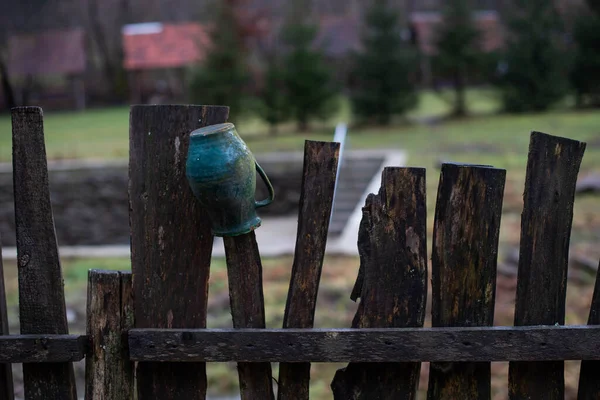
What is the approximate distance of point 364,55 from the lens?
760 inches

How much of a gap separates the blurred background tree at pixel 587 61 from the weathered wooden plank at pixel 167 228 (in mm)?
20340

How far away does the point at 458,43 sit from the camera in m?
20.5

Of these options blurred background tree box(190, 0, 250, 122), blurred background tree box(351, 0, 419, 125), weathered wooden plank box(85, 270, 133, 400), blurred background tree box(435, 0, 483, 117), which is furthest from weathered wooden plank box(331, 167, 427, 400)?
blurred background tree box(435, 0, 483, 117)

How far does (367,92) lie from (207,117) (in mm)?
17450

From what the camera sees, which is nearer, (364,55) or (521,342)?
(521,342)

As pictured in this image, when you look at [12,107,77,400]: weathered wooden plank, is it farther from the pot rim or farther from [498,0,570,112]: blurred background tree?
[498,0,570,112]: blurred background tree

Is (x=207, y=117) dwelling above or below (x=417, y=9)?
below

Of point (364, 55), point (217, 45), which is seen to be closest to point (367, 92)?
point (364, 55)

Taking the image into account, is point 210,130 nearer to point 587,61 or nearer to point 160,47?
point 587,61

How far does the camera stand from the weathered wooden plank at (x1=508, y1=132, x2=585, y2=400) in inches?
76.8

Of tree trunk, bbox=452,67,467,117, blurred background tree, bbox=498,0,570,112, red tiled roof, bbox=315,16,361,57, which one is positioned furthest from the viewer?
red tiled roof, bbox=315,16,361,57

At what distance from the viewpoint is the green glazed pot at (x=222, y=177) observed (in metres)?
1.89

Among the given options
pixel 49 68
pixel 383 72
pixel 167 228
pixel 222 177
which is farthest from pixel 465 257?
pixel 49 68

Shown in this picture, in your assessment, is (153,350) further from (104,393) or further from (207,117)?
(207,117)
